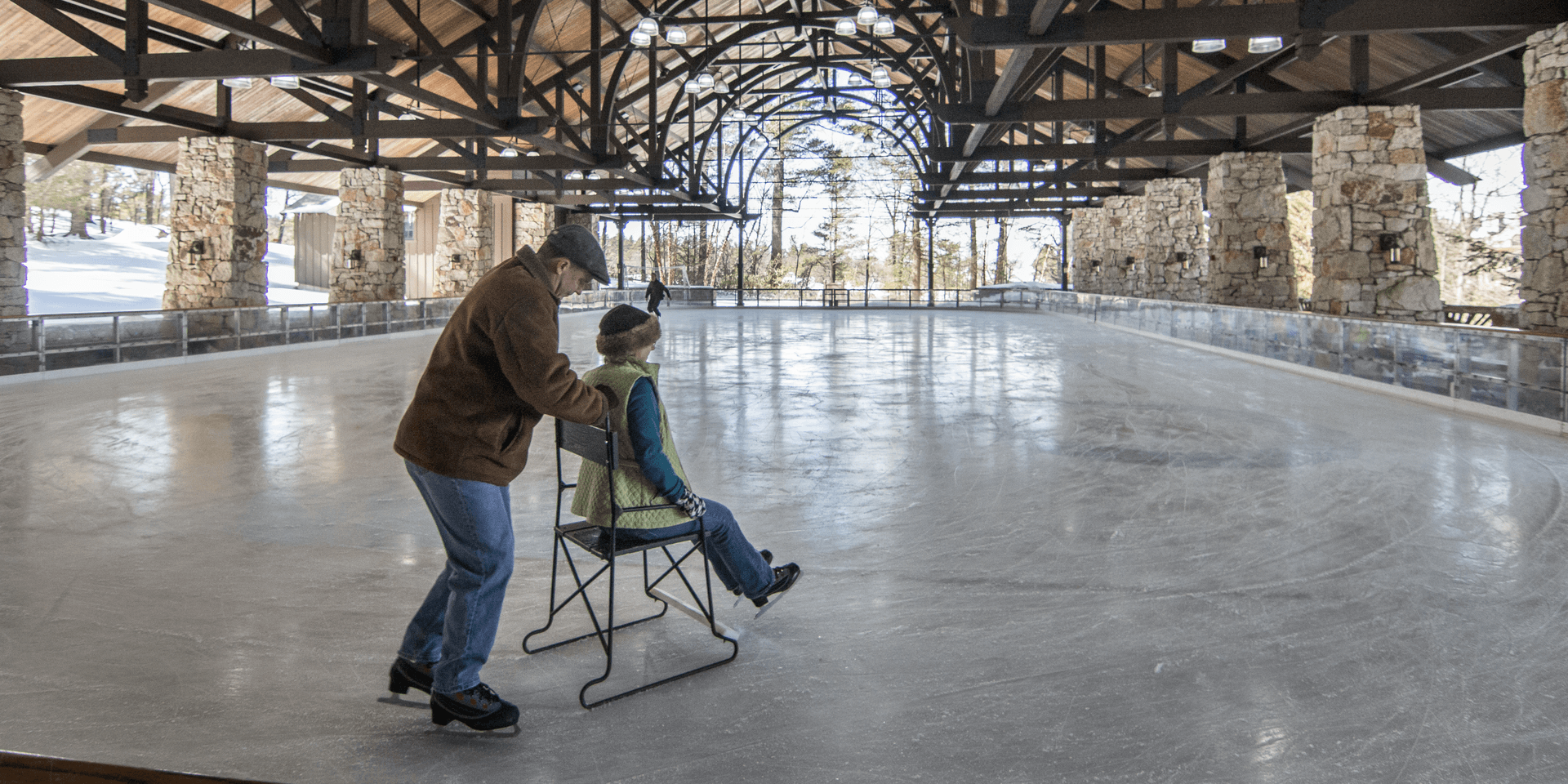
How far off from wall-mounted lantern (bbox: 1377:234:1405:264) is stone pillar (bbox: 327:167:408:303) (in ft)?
55.1

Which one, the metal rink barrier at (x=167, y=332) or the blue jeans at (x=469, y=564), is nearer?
the blue jeans at (x=469, y=564)

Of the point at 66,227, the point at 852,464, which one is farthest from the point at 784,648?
the point at 66,227

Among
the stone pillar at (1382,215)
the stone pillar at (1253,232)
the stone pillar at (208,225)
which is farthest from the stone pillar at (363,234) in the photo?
the stone pillar at (1382,215)

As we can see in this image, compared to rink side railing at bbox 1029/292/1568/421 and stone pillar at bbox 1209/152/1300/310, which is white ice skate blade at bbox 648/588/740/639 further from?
stone pillar at bbox 1209/152/1300/310

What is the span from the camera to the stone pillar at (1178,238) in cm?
2094

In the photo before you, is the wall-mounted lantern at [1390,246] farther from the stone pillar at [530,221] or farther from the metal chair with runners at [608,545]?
the stone pillar at [530,221]

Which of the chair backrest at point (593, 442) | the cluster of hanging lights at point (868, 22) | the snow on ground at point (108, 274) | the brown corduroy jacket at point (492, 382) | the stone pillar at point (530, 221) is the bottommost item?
the chair backrest at point (593, 442)

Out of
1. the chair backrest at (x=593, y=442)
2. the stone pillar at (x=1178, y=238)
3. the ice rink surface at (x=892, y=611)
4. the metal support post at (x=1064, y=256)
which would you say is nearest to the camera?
the ice rink surface at (x=892, y=611)

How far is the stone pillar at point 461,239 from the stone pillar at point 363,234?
3.94 metres

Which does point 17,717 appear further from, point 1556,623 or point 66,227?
point 66,227

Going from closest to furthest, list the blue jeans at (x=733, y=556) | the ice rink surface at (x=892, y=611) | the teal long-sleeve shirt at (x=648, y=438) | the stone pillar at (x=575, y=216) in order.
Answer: the ice rink surface at (x=892, y=611) < the teal long-sleeve shirt at (x=648, y=438) < the blue jeans at (x=733, y=556) < the stone pillar at (x=575, y=216)

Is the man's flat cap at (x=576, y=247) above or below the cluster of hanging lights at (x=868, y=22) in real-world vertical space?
below

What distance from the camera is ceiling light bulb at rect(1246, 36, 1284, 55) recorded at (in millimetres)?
9453

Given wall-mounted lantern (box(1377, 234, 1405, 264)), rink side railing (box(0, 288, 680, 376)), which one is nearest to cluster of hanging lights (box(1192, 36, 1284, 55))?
wall-mounted lantern (box(1377, 234, 1405, 264))
